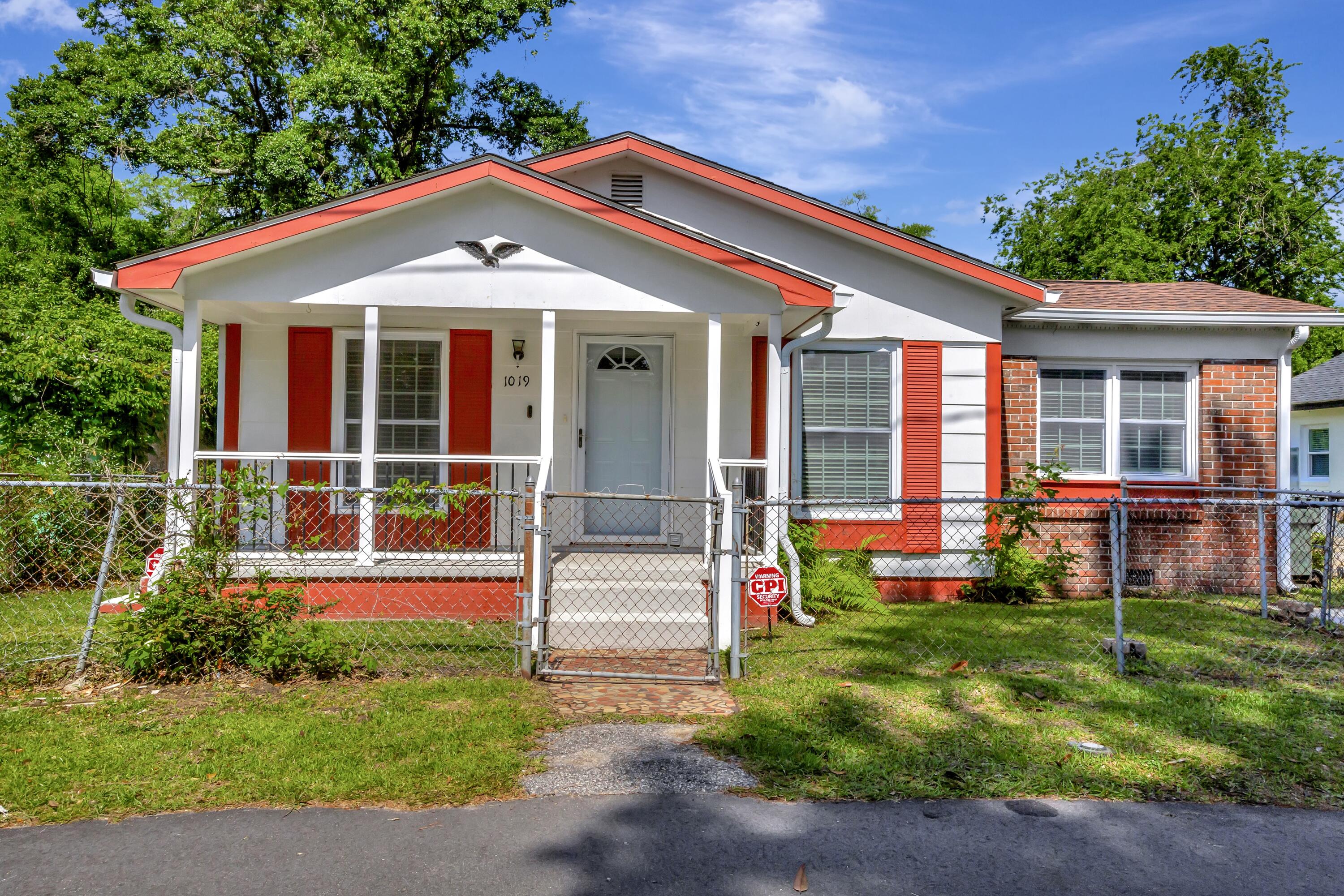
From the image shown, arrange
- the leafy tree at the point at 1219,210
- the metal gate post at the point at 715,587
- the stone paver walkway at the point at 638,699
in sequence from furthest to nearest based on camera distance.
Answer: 1. the leafy tree at the point at 1219,210
2. the metal gate post at the point at 715,587
3. the stone paver walkway at the point at 638,699

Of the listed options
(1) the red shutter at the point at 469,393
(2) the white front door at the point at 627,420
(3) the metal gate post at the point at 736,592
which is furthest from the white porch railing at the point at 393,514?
(3) the metal gate post at the point at 736,592

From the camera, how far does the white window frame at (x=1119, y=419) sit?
1031 centimetres

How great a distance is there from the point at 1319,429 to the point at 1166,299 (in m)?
12.7

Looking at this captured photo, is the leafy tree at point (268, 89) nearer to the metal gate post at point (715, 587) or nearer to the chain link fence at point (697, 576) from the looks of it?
the chain link fence at point (697, 576)

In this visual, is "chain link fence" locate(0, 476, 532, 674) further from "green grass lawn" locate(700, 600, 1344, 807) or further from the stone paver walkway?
"green grass lawn" locate(700, 600, 1344, 807)

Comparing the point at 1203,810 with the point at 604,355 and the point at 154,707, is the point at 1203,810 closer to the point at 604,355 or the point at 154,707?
the point at 154,707

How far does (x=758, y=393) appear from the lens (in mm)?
9453

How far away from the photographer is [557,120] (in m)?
20.8

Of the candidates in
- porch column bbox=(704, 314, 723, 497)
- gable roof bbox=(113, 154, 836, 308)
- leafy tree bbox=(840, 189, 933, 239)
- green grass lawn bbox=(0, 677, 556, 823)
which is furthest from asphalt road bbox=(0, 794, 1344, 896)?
leafy tree bbox=(840, 189, 933, 239)

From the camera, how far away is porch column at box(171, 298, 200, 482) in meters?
7.52

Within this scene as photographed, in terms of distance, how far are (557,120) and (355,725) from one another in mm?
Result: 18429

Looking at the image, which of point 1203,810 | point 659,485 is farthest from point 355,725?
point 659,485

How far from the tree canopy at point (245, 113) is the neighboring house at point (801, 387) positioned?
751cm

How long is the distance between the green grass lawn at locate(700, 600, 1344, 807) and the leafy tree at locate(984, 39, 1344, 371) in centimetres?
2223
